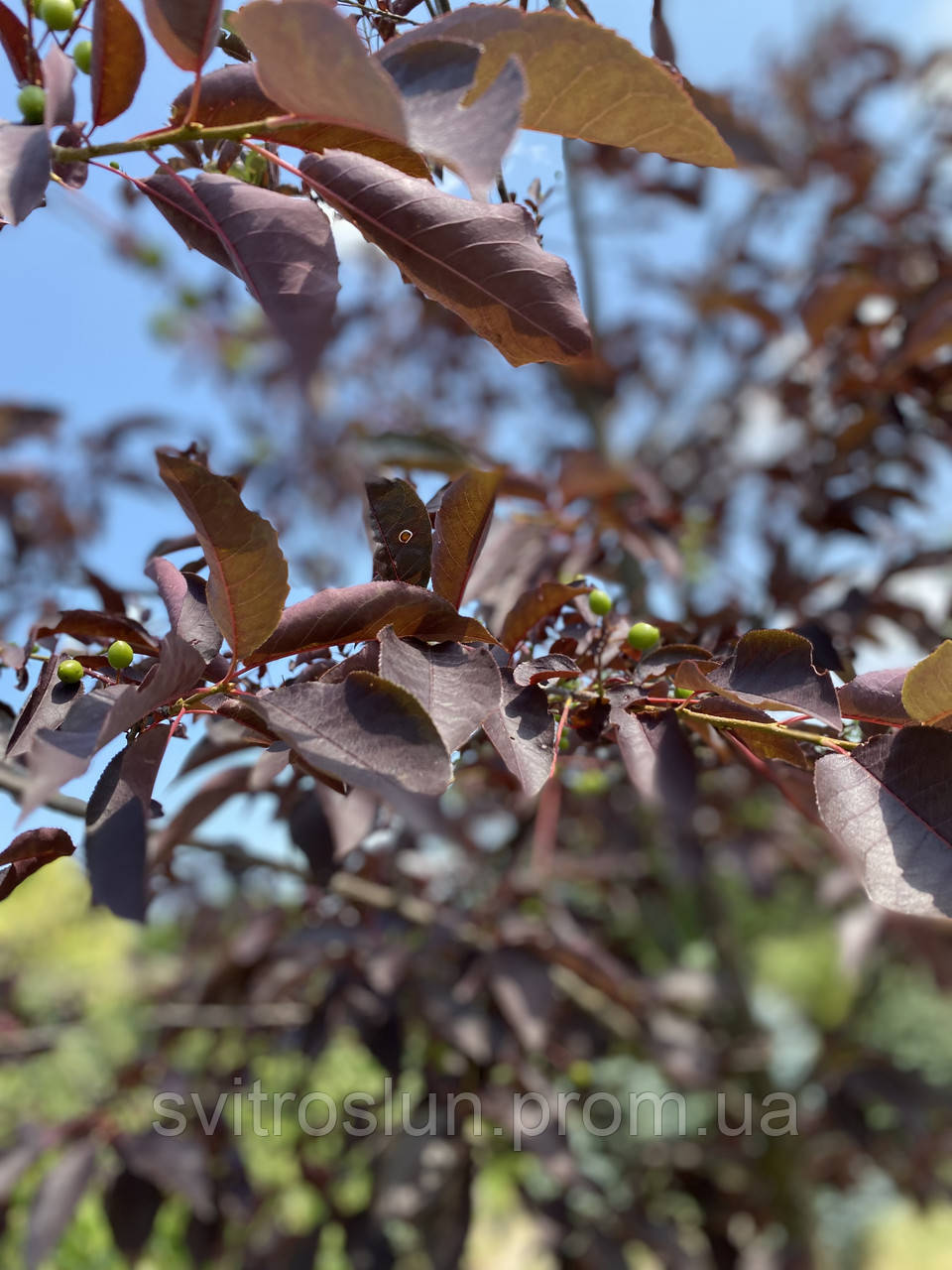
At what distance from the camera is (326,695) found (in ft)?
1.83

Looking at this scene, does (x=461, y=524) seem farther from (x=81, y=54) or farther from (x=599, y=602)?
(x=81, y=54)

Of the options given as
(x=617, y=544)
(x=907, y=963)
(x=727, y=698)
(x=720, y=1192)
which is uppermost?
(x=727, y=698)

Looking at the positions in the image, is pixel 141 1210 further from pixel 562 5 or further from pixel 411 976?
pixel 562 5

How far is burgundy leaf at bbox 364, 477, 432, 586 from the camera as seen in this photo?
69 centimetres

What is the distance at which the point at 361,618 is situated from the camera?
2.07 feet

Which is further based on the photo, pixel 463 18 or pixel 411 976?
pixel 411 976

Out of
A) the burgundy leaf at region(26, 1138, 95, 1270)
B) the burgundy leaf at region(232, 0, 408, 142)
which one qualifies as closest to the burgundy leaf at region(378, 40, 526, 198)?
the burgundy leaf at region(232, 0, 408, 142)

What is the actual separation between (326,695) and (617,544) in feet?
4.70

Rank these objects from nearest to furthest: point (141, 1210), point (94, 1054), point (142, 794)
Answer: point (142, 794) → point (141, 1210) → point (94, 1054)

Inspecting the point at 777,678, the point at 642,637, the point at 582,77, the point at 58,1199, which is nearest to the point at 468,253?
the point at 582,77

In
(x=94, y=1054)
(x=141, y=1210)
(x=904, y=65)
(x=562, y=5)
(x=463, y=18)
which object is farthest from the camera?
(x=94, y=1054)

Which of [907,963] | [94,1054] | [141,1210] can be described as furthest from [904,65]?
[94,1054]

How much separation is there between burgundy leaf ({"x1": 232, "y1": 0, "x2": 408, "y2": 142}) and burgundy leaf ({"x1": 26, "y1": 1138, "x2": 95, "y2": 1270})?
4.95 ft

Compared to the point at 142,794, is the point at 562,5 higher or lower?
higher
